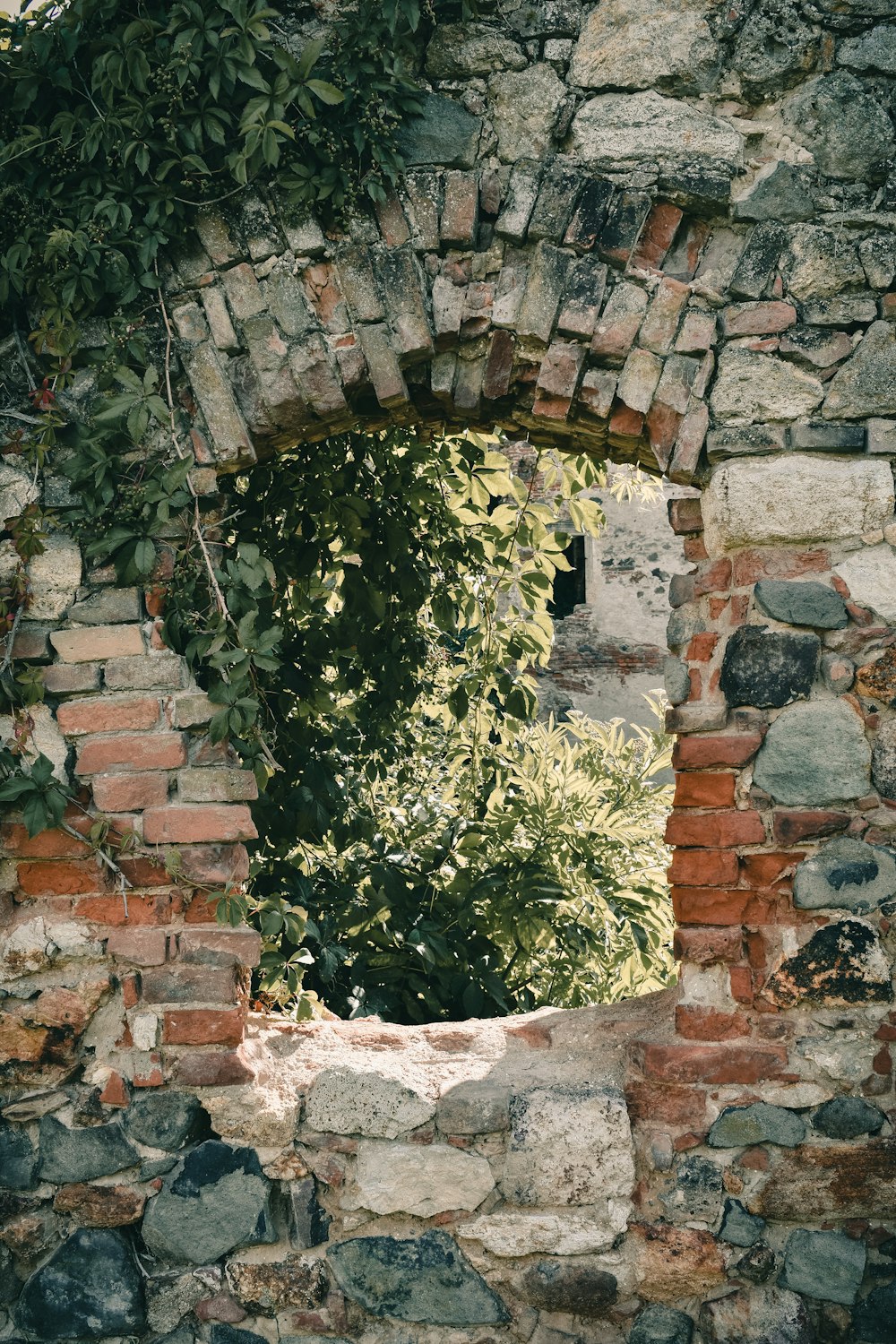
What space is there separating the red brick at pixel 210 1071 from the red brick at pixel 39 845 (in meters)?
0.49

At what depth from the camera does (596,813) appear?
4266mm

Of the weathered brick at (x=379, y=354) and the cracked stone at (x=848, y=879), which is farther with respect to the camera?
the weathered brick at (x=379, y=354)

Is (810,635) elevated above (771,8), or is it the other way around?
(771,8)

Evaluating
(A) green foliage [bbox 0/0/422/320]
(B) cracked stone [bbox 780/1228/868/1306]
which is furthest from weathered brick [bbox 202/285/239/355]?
(B) cracked stone [bbox 780/1228/868/1306]

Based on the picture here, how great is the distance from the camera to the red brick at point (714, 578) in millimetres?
2336

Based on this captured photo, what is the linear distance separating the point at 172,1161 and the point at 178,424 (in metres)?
1.54

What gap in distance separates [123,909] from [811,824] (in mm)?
1433

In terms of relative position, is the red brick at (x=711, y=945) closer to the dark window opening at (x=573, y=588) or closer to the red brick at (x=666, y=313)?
the red brick at (x=666, y=313)

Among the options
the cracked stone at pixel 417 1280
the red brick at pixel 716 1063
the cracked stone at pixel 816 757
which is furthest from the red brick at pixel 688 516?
the cracked stone at pixel 417 1280

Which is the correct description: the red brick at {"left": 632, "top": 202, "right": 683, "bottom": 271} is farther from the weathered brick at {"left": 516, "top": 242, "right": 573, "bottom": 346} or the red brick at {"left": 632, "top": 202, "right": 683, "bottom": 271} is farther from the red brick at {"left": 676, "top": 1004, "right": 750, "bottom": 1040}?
the red brick at {"left": 676, "top": 1004, "right": 750, "bottom": 1040}

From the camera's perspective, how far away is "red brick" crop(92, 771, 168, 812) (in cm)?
226

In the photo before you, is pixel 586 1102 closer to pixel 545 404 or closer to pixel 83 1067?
pixel 83 1067

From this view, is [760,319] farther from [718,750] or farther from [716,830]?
[716,830]

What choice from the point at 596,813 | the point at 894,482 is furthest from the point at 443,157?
the point at 596,813
